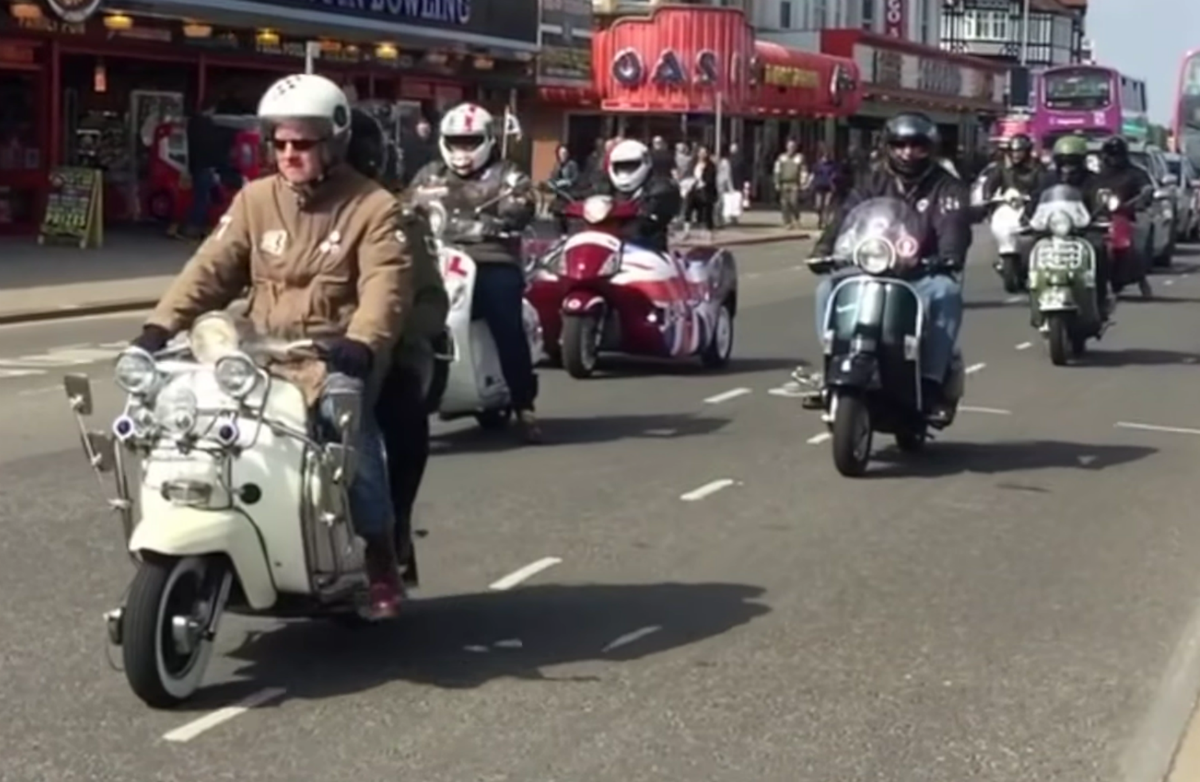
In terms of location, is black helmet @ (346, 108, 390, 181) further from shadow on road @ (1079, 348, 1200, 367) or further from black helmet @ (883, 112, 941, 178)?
shadow on road @ (1079, 348, 1200, 367)

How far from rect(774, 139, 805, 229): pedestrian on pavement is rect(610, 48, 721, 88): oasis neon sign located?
2846 millimetres

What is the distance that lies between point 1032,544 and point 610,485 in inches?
87.7

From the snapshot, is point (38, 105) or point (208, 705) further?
point (38, 105)

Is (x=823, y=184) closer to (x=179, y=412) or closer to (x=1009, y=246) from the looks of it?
(x=1009, y=246)

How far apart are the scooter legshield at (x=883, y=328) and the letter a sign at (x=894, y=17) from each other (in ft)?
201

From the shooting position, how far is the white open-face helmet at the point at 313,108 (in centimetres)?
686

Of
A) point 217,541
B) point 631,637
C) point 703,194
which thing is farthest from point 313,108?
point 703,194

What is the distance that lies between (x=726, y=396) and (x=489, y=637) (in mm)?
7574

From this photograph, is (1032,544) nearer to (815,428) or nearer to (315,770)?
(815,428)

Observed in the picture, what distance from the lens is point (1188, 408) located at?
50.1 feet


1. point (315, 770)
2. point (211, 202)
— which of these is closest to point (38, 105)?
point (211, 202)

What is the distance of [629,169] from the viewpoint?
15953 mm

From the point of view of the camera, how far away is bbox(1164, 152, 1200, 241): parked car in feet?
126

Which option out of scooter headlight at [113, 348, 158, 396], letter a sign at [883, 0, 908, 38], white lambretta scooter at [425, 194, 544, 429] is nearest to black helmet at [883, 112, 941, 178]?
white lambretta scooter at [425, 194, 544, 429]
